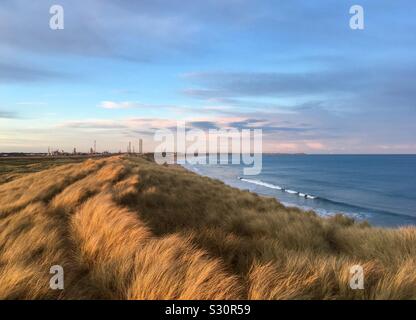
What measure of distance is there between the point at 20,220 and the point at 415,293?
7.98 m

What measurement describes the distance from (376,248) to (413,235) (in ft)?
4.12

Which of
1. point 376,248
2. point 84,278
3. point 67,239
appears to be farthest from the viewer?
point 376,248

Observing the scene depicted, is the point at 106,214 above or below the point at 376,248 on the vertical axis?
above

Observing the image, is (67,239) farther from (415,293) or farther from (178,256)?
(415,293)

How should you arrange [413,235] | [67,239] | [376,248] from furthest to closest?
[413,235] < [376,248] < [67,239]

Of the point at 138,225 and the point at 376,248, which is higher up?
the point at 138,225

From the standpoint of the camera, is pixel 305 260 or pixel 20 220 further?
pixel 20 220
